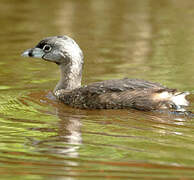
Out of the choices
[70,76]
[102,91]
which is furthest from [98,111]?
[70,76]

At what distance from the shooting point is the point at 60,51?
9.58 metres

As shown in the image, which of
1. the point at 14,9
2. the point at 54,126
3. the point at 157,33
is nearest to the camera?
the point at 54,126

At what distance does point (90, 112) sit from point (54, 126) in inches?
38.3

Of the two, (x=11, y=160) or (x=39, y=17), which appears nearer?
(x=11, y=160)

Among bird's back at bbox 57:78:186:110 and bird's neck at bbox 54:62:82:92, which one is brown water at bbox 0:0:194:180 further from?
bird's neck at bbox 54:62:82:92

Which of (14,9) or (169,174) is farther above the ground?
(14,9)

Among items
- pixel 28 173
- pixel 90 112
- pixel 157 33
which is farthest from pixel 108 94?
pixel 157 33

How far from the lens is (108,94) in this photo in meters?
8.62

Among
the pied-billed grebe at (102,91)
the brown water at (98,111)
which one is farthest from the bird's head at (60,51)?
the brown water at (98,111)

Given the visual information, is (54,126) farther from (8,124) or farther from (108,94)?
(108,94)

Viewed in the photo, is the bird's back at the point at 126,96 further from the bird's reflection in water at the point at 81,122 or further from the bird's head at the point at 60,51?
the bird's head at the point at 60,51

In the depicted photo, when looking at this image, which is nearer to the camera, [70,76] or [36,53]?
[70,76]

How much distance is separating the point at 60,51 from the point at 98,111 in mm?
1454

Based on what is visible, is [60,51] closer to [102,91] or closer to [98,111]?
[102,91]
